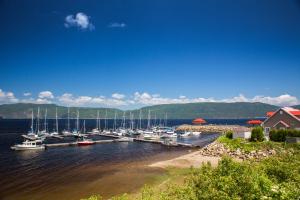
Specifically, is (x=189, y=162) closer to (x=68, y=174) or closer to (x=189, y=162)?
(x=189, y=162)

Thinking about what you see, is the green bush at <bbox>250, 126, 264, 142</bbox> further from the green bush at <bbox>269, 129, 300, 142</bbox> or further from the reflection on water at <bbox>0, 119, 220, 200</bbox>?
the reflection on water at <bbox>0, 119, 220, 200</bbox>

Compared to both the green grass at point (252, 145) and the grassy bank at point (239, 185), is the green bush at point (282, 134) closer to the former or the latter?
the green grass at point (252, 145)

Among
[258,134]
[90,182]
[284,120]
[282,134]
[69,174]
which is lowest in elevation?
[69,174]

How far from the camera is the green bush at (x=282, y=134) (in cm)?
5324

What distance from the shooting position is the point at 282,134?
179 ft

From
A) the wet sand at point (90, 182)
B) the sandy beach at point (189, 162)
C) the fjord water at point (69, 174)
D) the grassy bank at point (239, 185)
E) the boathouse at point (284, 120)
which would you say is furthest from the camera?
the boathouse at point (284, 120)

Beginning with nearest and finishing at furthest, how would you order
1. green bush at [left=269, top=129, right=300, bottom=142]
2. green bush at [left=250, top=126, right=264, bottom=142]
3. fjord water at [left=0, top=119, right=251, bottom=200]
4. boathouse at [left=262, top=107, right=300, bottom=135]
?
1. fjord water at [left=0, top=119, right=251, bottom=200]
2. green bush at [left=269, top=129, right=300, bottom=142]
3. green bush at [left=250, top=126, right=264, bottom=142]
4. boathouse at [left=262, top=107, right=300, bottom=135]

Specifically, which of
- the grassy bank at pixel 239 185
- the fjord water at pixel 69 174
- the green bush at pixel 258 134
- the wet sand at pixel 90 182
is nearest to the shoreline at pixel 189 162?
the wet sand at pixel 90 182

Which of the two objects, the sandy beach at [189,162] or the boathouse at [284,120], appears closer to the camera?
the sandy beach at [189,162]

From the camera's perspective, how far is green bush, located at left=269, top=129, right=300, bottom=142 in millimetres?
53244

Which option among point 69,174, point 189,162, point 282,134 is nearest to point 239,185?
point 69,174

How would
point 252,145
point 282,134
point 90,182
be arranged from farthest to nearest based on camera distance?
point 252,145 < point 282,134 < point 90,182

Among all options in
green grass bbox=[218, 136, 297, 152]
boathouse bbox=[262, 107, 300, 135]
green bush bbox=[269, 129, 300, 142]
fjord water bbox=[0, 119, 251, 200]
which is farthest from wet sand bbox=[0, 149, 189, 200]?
boathouse bbox=[262, 107, 300, 135]

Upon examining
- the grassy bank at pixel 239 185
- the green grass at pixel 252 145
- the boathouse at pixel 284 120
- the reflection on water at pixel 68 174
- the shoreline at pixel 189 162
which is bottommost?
the reflection on water at pixel 68 174
